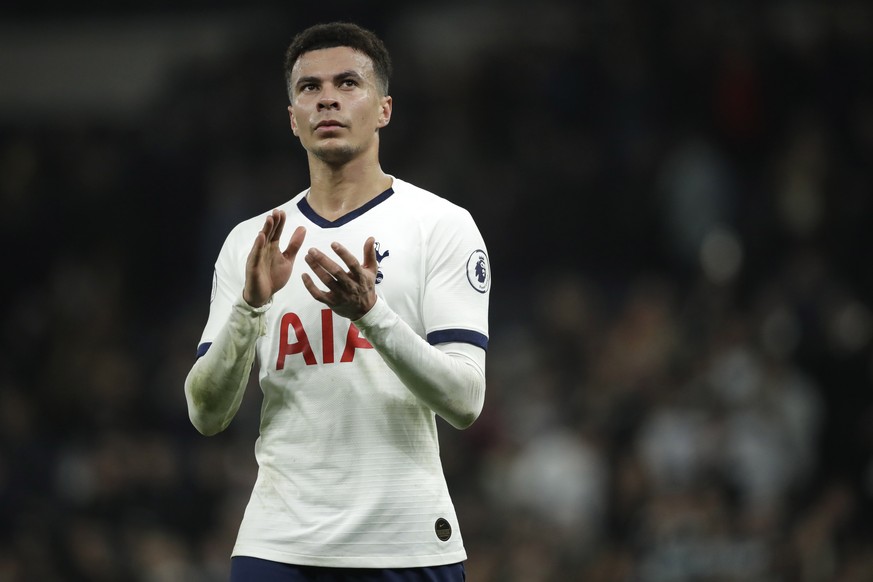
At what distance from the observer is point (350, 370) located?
12.0 ft

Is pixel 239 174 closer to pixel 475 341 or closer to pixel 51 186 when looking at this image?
pixel 51 186

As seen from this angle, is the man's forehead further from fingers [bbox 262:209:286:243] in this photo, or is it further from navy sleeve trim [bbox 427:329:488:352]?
navy sleeve trim [bbox 427:329:488:352]

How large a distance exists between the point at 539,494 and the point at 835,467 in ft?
6.19

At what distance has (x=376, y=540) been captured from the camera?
3.56 m

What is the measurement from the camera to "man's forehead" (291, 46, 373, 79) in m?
3.91

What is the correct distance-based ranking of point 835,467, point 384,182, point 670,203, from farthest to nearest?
point 670,203 < point 835,467 < point 384,182

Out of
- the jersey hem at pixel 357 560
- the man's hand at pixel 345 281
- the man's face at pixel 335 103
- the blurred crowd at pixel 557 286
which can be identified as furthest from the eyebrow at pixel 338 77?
the blurred crowd at pixel 557 286

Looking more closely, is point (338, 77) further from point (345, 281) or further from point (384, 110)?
point (345, 281)

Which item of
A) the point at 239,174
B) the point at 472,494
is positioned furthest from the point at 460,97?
the point at 472,494

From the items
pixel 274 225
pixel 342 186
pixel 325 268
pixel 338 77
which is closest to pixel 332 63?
pixel 338 77

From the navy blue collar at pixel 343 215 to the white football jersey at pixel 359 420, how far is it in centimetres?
3

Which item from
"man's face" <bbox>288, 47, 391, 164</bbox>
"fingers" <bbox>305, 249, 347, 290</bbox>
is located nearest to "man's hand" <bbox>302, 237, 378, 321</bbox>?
"fingers" <bbox>305, 249, 347, 290</bbox>

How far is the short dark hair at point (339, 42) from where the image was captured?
13.0 ft

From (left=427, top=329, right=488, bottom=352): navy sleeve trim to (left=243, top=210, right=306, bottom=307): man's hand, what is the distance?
42 cm
